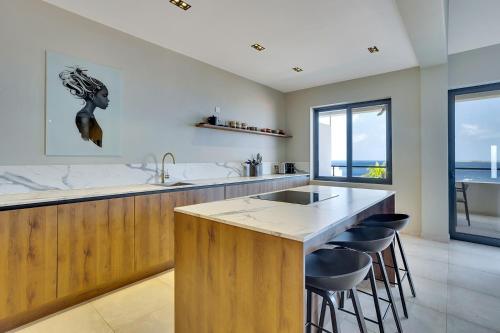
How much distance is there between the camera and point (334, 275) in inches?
55.4

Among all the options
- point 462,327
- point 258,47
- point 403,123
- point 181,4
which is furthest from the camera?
point 403,123

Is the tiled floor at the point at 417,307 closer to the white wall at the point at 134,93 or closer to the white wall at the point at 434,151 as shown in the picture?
the white wall at the point at 434,151

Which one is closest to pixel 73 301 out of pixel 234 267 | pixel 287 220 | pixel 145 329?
pixel 145 329

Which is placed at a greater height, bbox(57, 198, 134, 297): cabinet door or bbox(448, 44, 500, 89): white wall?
bbox(448, 44, 500, 89): white wall

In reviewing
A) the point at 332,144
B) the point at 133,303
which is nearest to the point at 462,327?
the point at 133,303

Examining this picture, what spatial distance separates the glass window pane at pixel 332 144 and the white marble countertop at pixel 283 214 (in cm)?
308

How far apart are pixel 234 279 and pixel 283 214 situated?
0.47m

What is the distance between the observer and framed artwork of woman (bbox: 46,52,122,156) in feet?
8.24

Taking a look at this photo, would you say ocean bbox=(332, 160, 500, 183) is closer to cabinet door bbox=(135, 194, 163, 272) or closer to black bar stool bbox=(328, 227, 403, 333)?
black bar stool bbox=(328, 227, 403, 333)

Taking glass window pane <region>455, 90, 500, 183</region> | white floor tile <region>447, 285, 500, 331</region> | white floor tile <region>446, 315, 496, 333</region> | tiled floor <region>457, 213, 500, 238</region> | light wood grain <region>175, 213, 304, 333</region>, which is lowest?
white floor tile <region>446, 315, 496, 333</region>

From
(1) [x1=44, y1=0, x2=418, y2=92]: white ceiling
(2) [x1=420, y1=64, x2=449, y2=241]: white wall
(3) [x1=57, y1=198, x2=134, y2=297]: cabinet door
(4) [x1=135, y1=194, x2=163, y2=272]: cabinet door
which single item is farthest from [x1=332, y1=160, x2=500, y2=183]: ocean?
(3) [x1=57, y1=198, x2=134, y2=297]: cabinet door

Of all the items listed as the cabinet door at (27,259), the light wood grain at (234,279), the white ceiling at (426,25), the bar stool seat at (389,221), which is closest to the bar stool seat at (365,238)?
the bar stool seat at (389,221)

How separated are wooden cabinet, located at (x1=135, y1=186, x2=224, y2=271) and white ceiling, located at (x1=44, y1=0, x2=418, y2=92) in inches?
74.0

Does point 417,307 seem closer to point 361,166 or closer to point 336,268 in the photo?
point 336,268
